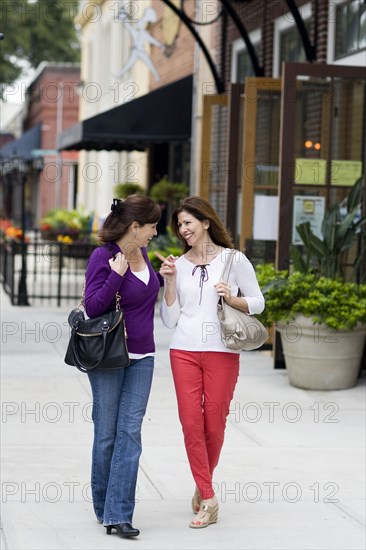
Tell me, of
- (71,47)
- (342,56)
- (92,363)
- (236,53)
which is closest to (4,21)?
(71,47)

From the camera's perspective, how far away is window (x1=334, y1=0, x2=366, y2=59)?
1230cm

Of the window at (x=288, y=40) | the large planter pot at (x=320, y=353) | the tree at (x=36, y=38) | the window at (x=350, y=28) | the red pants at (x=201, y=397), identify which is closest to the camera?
the red pants at (x=201, y=397)

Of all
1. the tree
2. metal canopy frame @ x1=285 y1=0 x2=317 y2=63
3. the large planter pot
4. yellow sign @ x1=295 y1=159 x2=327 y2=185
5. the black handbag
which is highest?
the tree

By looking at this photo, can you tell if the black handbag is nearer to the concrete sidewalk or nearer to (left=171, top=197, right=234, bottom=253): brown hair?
(left=171, top=197, right=234, bottom=253): brown hair

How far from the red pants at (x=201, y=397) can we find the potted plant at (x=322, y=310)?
3.91 metres

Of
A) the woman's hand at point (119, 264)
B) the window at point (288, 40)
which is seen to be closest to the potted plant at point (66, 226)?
the window at point (288, 40)

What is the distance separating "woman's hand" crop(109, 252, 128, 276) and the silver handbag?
65cm

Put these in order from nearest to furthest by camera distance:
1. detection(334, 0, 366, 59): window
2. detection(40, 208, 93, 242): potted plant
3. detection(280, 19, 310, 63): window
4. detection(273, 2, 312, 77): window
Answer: detection(334, 0, 366, 59): window → detection(273, 2, 312, 77): window → detection(280, 19, 310, 63): window → detection(40, 208, 93, 242): potted plant

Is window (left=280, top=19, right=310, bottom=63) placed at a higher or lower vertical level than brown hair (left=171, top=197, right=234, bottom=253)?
higher

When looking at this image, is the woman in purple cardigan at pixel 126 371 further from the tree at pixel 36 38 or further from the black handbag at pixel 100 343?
the tree at pixel 36 38

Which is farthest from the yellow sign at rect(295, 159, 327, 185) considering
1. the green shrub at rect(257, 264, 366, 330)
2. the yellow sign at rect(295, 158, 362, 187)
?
the green shrub at rect(257, 264, 366, 330)

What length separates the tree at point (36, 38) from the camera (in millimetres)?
55666

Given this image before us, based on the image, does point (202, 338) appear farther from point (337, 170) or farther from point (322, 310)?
point (337, 170)

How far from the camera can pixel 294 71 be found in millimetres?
11094
